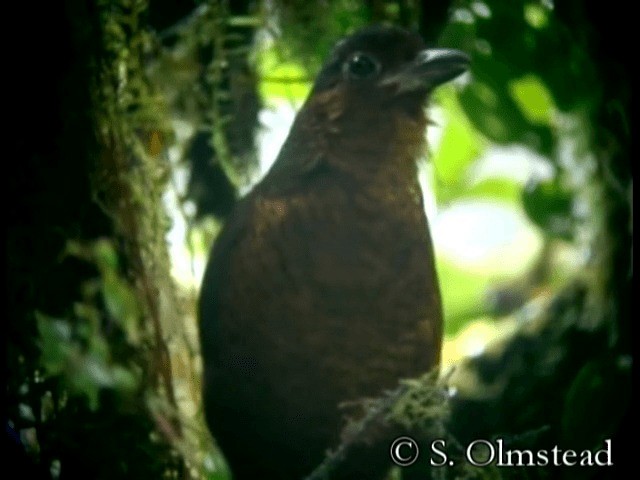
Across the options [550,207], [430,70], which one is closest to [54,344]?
[430,70]

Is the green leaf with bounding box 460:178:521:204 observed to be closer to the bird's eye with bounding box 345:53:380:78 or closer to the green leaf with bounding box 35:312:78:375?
the bird's eye with bounding box 345:53:380:78

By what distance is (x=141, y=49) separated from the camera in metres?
2.03

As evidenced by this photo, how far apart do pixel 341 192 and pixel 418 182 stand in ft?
0.50

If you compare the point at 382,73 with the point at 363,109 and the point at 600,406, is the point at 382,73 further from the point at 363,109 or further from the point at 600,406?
the point at 600,406

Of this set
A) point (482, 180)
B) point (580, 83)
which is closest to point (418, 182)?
point (482, 180)

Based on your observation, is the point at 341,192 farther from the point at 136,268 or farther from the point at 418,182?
the point at 136,268

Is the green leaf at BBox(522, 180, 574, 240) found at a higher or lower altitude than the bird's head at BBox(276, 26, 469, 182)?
lower

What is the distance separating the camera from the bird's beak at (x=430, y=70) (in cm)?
195

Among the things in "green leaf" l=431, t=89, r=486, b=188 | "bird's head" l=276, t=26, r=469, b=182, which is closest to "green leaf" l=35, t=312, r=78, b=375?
"bird's head" l=276, t=26, r=469, b=182

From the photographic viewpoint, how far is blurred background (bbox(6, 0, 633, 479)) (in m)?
1.80

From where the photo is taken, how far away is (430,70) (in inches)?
78.2

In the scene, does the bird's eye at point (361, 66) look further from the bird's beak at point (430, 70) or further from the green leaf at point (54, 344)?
the green leaf at point (54, 344)

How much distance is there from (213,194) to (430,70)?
17.7 inches

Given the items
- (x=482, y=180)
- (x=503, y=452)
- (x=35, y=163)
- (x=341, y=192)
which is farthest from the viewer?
(x=482, y=180)
